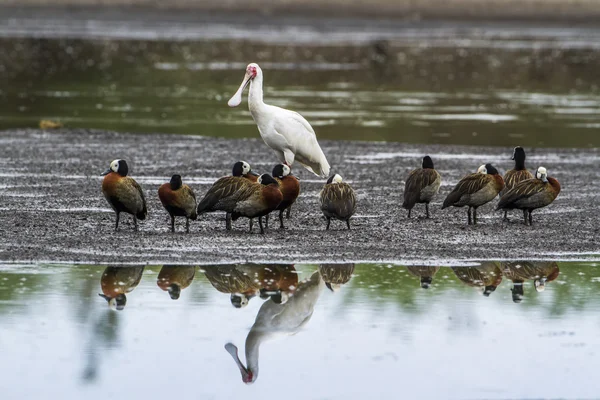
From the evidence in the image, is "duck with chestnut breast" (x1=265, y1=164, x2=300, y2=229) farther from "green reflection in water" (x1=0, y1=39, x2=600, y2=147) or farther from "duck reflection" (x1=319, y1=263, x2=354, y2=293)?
"green reflection in water" (x1=0, y1=39, x2=600, y2=147)

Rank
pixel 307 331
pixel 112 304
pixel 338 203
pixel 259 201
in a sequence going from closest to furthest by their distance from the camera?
pixel 307 331, pixel 112 304, pixel 259 201, pixel 338 203

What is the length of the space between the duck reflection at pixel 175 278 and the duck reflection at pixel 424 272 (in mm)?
1828

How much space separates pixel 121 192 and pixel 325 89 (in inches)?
809

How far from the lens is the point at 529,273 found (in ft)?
34.2

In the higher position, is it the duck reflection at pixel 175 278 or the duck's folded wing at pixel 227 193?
the duck's folded wing at pixel 227 193

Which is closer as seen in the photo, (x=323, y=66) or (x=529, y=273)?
(x=529, y=273)

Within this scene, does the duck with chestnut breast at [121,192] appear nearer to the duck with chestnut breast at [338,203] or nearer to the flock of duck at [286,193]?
the flock of duck at [286,193]

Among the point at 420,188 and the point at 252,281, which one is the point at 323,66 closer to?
the point at 420,188

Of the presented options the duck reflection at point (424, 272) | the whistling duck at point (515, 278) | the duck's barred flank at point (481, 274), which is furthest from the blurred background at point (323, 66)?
the duck reflection at point (424, 272)

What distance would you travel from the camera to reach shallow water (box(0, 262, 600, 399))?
7258mm

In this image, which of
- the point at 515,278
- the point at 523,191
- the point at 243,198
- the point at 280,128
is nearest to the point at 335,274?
the point at 515,278

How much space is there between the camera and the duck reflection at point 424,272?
998 centimetres

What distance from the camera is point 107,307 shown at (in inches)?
354

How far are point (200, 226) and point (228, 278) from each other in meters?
2.67
